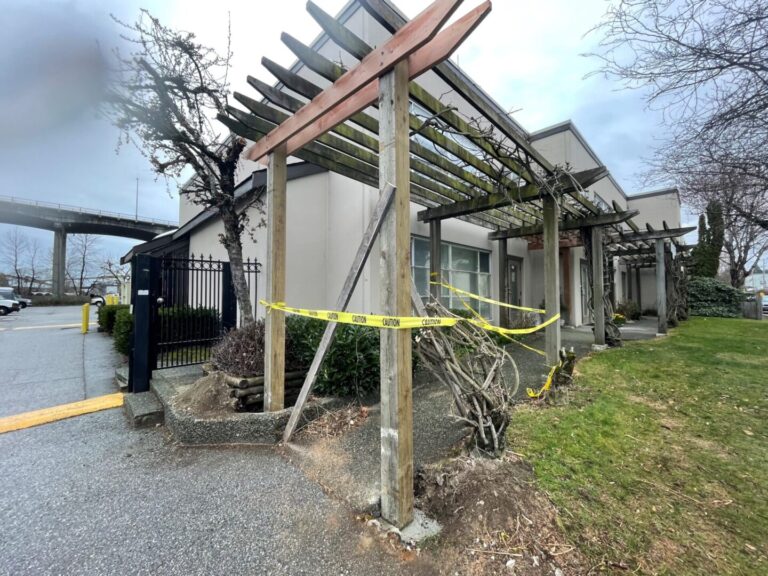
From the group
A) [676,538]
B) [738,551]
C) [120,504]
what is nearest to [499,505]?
[676,538]

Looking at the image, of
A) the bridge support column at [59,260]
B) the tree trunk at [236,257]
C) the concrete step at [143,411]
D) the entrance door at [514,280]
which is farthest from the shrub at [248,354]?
the bridge support column at [59,260]

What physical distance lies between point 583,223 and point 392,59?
21.9 feet

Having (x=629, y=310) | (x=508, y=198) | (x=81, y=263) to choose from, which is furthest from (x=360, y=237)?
(x=81, y=263)

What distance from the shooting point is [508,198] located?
4988 mm

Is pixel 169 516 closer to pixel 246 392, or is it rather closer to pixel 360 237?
pixel 246 392

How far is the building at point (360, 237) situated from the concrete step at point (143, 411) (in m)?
2.71

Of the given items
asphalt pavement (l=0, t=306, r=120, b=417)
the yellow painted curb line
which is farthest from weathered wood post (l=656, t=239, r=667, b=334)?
asphalt pavement (l=0, t=306, r=120, b=417)

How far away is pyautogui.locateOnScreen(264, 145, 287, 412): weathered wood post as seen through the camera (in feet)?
11.3

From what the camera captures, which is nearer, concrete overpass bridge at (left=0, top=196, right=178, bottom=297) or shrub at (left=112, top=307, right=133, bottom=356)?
shrub at (left=112, top=307, right=133, bottom=356)

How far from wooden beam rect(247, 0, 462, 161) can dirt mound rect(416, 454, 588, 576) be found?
2.80 metres

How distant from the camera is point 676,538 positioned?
183 centimetres

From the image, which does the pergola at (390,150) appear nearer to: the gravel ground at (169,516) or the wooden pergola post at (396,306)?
the wooden pergola post at (396,306)

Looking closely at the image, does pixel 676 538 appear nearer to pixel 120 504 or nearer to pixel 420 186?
pixel 120 504

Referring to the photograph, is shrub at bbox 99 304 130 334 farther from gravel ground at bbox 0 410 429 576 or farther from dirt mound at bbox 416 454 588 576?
dirt mound at bbox 416 454 588 576
